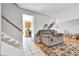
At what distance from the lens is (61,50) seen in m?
2.52

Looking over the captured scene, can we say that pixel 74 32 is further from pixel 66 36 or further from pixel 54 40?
pixel 54 40

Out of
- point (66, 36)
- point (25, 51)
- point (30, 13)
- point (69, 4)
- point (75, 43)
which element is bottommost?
point (25, 51)

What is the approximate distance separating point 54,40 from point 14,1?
140 cm

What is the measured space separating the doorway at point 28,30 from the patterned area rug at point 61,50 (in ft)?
1.37

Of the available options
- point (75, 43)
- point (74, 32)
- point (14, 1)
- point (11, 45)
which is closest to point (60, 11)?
point (74, 32)

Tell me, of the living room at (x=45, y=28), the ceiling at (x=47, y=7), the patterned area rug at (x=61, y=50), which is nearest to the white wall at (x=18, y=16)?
the living room at (x=45, y=28)

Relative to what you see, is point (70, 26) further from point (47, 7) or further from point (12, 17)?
point (12, 17)

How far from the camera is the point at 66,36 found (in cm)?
254

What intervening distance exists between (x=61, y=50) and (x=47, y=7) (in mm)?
1139

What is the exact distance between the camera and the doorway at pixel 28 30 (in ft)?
8.52

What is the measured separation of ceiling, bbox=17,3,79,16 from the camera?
2.49 meters

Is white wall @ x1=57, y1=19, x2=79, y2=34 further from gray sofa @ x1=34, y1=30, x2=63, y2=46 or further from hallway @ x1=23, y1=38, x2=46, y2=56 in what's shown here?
hallway @ x1=23, y1=38, x2=46, y2=56

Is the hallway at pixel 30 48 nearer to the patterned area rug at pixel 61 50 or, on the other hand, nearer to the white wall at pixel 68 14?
the patterned area rug at pixel 61 50

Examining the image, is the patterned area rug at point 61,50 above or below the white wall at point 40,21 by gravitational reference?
below
